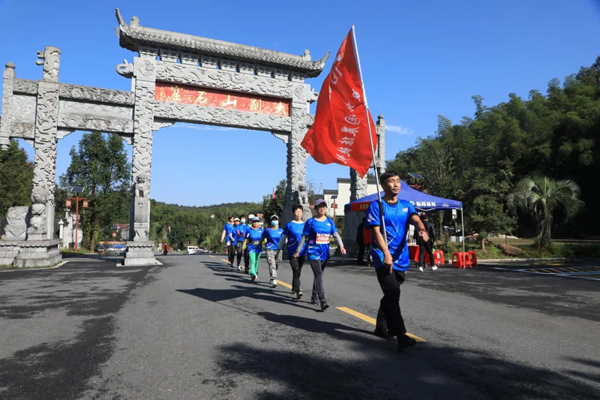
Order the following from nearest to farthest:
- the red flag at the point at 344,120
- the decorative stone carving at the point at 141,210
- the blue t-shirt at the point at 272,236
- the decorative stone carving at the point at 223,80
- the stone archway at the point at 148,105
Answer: the red flag at the point at 344,120 < the blue t-shirt at the point at 272,236 < the stone archway at the point at 148,105 < the decorative stone carving at the point at 141,210 < the decorative stone carving at the point at 223,80

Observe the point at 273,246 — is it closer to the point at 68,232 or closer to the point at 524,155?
the point at 524,155

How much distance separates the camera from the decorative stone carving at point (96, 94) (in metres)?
16.7

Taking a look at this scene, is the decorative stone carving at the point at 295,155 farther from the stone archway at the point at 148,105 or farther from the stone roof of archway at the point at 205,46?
the stone roof of archway at the point at 205,46

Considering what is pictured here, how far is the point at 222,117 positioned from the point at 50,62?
702cm

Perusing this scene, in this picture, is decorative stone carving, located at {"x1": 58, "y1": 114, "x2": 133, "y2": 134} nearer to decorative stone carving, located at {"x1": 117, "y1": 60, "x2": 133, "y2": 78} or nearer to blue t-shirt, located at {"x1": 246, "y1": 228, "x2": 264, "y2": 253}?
decorative stone carving, located at {"x1": 117, "y1": 60, "x2": 133, "y2": 78}

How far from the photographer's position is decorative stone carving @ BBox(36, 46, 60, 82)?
1645 cm

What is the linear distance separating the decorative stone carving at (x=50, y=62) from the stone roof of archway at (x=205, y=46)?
2.60m

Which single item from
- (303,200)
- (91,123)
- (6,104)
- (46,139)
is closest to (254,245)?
(303,200)

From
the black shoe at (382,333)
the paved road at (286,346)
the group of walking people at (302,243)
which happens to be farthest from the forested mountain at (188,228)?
the black shoe at (382,333)

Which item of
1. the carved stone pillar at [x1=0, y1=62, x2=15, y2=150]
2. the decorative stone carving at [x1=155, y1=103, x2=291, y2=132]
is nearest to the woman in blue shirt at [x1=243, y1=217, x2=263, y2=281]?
the decorative stone carving at [x1=155, y1=103, x2=291, y2=132]

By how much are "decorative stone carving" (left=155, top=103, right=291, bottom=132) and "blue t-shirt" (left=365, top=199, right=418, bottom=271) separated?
604 inches

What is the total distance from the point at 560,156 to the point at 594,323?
3005 cm

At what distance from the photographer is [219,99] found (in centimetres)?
1916

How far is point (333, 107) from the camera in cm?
600
